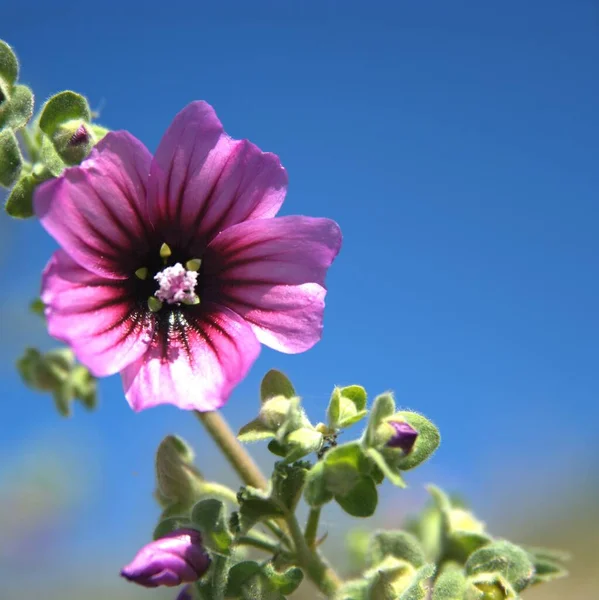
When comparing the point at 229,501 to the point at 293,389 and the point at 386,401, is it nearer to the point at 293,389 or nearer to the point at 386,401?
the point at 293,389

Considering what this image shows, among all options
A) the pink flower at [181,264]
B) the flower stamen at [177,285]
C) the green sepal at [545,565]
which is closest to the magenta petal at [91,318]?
the pink flower at [181,264]

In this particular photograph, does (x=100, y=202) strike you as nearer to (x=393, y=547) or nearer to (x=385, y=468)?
(x=385, y=468)

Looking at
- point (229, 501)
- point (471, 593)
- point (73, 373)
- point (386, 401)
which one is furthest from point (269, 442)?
point (73, 373)

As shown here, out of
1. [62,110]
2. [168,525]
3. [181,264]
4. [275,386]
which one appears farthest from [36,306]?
[275,386]

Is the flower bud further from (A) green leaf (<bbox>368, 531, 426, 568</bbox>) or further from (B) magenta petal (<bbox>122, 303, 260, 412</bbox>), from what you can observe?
(A) green leaf (<bbox>368, 531, 426, 568</bbox>)

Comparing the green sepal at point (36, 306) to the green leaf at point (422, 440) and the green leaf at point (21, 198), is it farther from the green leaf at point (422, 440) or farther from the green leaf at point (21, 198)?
the green leaf at point (422, 440)

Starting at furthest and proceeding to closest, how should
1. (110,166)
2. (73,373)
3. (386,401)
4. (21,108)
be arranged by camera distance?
(73,373), (21,108), (110,166), (386,401)
